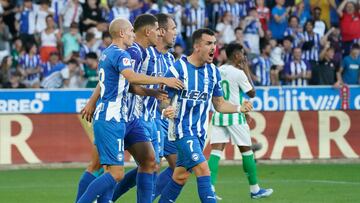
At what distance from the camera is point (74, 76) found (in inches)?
910

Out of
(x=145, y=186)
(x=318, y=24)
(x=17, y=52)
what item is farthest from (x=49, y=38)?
(x=145, y=186)

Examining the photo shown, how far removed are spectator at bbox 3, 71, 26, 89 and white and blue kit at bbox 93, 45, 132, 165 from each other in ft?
37.9

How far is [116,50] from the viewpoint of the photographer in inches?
454

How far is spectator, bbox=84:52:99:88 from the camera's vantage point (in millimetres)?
22734

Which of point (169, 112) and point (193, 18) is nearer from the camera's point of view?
point (169, 112)

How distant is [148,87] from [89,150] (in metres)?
8.53

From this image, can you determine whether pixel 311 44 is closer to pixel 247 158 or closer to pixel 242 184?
pixel 242 184

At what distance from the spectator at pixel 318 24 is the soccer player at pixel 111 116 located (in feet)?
49.5

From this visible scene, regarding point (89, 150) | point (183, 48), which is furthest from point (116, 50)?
point (183, 48)

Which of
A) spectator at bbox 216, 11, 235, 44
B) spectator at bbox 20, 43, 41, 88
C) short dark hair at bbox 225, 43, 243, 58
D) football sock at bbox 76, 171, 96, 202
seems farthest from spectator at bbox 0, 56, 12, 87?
football sock at bbox 76, 171, 96, 202

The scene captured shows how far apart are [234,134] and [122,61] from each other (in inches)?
177

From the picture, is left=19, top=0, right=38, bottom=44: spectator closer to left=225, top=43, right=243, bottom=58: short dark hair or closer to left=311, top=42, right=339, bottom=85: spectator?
left=311, top=42, right=339, bottom=85: spectator

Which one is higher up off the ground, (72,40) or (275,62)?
(72,40)

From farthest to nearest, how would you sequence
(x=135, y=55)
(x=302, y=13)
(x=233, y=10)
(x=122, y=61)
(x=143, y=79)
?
(x=302, y=13) → (x=233, y=10) → (x=135, y=55) → (x=122, y=61) → (x=143, y=79)
